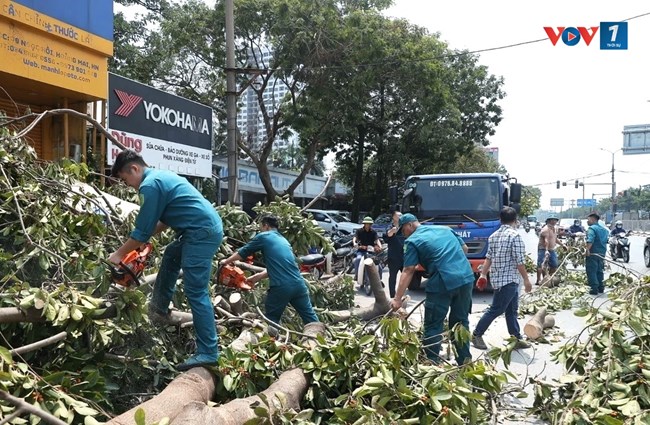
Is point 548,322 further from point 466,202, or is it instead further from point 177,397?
point 177,397

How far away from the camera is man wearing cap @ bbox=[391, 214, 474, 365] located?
527 cm

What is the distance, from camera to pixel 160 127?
1382cm

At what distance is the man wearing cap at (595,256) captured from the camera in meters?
10.8

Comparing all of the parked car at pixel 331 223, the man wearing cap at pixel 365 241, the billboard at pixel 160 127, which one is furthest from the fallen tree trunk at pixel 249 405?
the parked car at pixel 331 223

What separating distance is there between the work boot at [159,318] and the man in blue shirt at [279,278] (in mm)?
1230

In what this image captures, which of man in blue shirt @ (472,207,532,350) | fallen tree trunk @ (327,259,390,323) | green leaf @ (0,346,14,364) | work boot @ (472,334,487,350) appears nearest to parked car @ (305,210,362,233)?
fallen tree trunk @ (327,259,390,323)

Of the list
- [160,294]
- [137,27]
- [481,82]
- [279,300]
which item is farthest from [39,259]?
[481,82]

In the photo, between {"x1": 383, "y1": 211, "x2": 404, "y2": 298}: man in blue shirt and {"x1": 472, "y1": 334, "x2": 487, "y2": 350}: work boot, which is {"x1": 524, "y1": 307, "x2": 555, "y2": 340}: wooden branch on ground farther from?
{"x1": 383, "y1": 211, "x2": 404, "y2": 298}: man in blue shirt

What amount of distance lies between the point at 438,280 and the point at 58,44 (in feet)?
27.7

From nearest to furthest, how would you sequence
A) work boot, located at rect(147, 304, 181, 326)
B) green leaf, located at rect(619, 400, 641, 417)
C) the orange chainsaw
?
green leaf, located at rect(619, 400, 641, 417), work boot, located at rect(147, 304, 181, 326), the orange chainsaw

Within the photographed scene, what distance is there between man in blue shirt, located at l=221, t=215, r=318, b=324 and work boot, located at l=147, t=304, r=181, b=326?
1230 millimetres

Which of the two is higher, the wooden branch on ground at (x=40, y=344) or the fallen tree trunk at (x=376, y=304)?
the wooden branch on ground at (x=40, y=344)

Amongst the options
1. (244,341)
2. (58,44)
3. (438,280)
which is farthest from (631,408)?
(58,44)

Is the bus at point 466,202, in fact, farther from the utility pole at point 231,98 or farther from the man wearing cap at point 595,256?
the utility pole at point 231,98
